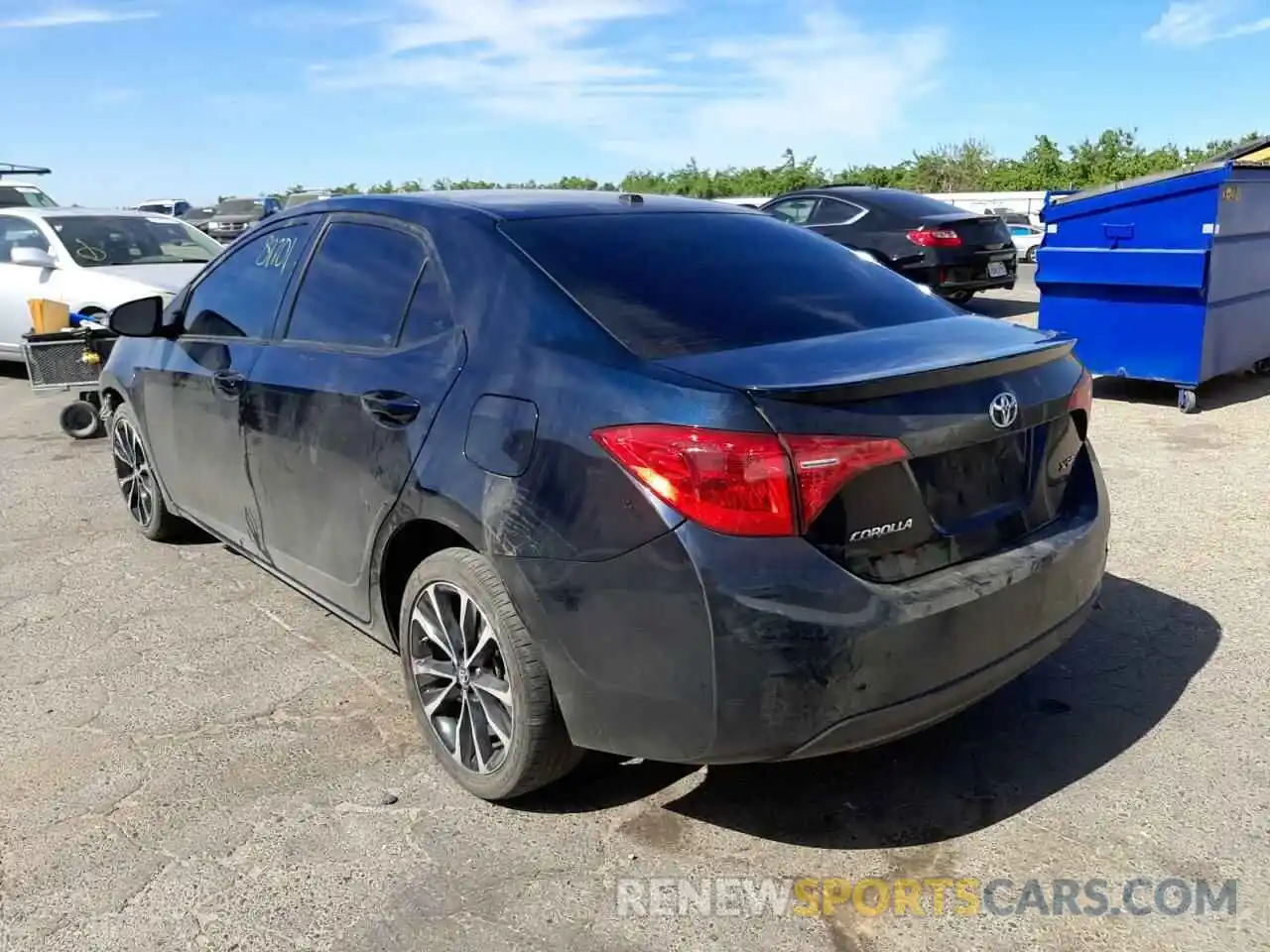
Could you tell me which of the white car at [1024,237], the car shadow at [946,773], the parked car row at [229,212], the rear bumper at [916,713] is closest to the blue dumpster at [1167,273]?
the car shadow at [946,773]

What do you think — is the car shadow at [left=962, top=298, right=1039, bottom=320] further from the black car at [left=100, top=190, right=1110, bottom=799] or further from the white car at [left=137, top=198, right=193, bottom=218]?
the white car at [left=137, top=198, right=193, bottom=218]

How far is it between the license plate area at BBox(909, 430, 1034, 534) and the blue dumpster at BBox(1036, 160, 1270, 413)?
5124 mm

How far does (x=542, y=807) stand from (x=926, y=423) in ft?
4.91

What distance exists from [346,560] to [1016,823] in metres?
2.11

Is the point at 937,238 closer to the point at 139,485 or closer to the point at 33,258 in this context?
the point at 33,258

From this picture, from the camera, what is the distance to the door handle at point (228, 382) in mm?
3967

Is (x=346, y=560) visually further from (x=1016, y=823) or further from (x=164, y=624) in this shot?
(x=1016, y=823)

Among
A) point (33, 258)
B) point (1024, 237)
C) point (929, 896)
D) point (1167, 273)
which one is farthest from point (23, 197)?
point (1024, 237)

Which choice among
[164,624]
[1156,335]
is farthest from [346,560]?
[1156,335]

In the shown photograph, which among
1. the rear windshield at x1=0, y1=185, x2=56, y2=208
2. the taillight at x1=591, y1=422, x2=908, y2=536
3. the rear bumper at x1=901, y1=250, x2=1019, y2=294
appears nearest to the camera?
the taillight at x1=591, y1=422, x2=908, y2=536

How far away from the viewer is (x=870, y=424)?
8.07ft

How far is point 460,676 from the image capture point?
3.05 meters

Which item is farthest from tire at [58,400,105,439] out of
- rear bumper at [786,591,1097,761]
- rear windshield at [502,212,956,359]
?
rear bumper at [786,591,1097,761]

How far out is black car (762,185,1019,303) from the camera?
1180 centimetres
